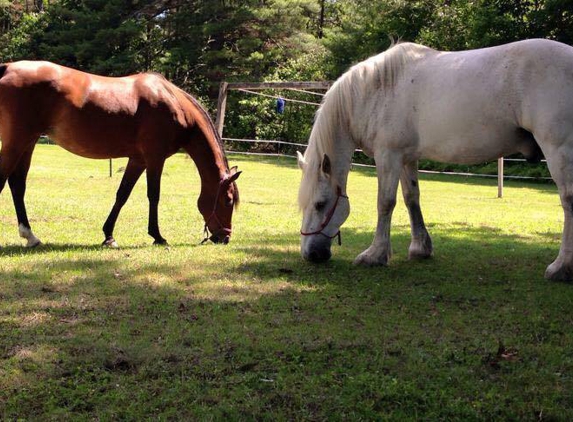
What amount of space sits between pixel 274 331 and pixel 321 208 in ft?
7.13

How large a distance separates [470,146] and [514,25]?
58.4 ft

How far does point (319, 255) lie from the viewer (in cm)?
581

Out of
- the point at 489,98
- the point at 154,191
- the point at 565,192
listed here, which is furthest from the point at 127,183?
the point at 565,192

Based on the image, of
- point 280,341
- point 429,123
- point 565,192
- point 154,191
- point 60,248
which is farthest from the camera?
point 154,191

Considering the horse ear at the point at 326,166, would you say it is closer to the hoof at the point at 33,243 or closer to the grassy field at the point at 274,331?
the grassy field at the point at 274,331

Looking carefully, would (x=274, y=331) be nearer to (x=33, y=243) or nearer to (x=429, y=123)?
(x=429, y=123)

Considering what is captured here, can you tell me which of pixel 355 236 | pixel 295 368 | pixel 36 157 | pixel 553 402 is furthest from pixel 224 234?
pixel 36 157

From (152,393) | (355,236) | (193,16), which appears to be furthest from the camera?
(193,16)

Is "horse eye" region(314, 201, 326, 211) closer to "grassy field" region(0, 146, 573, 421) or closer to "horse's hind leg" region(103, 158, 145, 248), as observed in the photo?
"grassy field" region(0, 146, 573, 421)

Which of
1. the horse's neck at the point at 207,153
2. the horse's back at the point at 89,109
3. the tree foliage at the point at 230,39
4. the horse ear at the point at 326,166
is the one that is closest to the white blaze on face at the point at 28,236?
the horse's back at the point at 89,109

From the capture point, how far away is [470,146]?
5.31m

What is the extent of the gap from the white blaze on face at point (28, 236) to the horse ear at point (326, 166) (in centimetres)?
300

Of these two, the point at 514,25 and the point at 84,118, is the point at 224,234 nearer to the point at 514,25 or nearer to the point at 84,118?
the point at 84,118

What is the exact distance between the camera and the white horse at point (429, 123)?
4895mm
